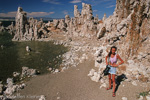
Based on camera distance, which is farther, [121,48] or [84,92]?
[121,48]

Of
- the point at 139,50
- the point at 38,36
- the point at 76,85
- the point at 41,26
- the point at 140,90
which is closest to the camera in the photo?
the point at 140,90

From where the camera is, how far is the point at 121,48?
36.2 feet

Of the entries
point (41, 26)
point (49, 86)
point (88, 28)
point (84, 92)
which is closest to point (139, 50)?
point (84, 92)

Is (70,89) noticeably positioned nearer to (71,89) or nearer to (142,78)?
(71,89)

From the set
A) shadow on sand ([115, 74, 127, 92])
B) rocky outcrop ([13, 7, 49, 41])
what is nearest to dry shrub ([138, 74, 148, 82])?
shadow on sand ([115, 74, 127, 92])

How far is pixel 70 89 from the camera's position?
10219mm

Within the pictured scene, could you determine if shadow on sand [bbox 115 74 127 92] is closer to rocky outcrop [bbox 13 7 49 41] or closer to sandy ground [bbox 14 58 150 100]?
sandy ground [bbox 14 58 150 100]

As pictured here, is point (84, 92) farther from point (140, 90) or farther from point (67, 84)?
point (140, 90)

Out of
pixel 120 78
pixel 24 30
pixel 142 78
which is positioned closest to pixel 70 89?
pixel 120 78

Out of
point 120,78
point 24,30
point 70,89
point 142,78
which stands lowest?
point 70,89

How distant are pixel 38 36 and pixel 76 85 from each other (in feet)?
135

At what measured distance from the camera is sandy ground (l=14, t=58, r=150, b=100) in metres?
8.48

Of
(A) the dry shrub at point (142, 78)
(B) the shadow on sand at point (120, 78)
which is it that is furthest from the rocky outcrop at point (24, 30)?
(A) the dry shrub at point (142, 78)

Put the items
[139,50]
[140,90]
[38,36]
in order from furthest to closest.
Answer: [38,36] → [139,50] → [140,90]
